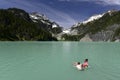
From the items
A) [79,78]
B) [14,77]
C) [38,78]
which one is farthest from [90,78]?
[14,77]

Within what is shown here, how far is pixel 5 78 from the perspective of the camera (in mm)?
33344

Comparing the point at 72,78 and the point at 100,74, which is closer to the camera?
the point at 72,78

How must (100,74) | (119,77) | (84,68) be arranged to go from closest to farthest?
(119,77), (100,74), (84,68)

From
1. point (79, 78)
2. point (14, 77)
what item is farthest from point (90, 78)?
point (14, 77)

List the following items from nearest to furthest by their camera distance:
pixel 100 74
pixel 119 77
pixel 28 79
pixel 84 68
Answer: pixel 28 79, pixel 119 77, pixel 100 74, pixel 84 68

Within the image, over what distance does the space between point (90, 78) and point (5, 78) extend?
34.9ft

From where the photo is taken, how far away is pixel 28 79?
32875mm

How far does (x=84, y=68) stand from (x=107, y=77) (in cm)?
767

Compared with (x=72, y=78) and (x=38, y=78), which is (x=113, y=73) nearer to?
(x=72, y=78)

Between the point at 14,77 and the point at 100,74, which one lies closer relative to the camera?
the point at 14,77

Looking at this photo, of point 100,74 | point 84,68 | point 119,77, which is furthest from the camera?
point 84,68

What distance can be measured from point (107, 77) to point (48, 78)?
26.1 feet

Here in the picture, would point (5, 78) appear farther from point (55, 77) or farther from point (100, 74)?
point (100, 74)

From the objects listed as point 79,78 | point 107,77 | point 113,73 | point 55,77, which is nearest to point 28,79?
point 55,77
